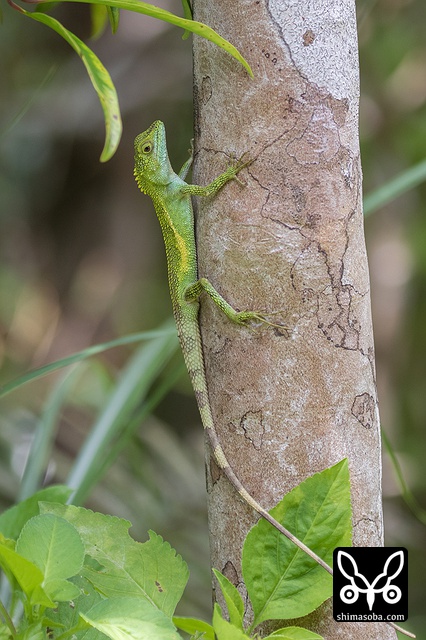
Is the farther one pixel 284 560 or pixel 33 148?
pixel 33 148

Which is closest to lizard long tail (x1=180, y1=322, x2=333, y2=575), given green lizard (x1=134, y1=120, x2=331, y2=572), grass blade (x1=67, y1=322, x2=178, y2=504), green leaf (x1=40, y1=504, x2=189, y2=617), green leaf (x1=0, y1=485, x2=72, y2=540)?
green lizard (x1=134, y1=120, x2=331, y2=572)

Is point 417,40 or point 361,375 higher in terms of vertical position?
point 417,40

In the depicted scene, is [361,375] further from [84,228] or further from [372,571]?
[84,228]

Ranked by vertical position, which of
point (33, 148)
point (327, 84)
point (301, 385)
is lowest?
point (301, 385)

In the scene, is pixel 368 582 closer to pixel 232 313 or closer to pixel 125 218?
pixel 232 313

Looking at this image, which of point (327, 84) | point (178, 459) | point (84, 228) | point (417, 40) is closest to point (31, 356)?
point (84, 228)

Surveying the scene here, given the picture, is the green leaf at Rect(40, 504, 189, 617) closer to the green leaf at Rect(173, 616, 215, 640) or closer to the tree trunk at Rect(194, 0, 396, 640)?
the green leaf at Rect(173, 616, 215, 640)

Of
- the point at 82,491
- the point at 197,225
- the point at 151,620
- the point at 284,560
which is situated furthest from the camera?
the point at 82,491
